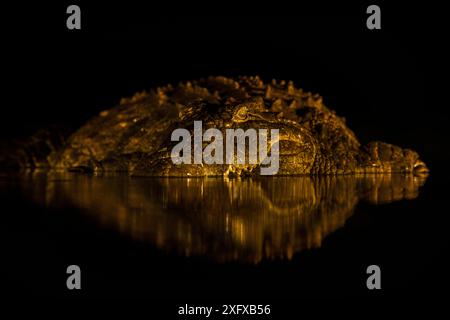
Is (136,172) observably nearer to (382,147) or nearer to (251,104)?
(251,104)

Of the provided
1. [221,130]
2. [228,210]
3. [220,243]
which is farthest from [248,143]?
[220,243]

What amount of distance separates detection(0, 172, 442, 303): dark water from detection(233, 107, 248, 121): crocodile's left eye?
4.93 metres

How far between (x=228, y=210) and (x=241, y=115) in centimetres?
664

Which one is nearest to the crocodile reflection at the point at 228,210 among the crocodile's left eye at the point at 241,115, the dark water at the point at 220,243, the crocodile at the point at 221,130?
the dark water at the point at 220,243

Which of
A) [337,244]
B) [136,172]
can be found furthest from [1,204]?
[136,172]

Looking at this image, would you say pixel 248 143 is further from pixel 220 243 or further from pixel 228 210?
pixel 220 243

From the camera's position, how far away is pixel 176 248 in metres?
5.16

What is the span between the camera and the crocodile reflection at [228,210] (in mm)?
5316

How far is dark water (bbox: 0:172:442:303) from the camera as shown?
14.3 feet

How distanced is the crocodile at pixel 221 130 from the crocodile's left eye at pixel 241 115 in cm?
2

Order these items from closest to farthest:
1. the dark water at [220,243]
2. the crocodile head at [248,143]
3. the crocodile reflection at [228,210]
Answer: the dark water at [220,243] → the crocodile reflection at [228,210] → the crocodile head at [248,143]

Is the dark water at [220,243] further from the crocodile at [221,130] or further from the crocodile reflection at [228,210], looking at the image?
the crocodile at [221,130]

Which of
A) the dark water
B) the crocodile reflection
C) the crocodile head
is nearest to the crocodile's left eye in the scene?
the crocodile head

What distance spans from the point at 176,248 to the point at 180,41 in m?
20.1
